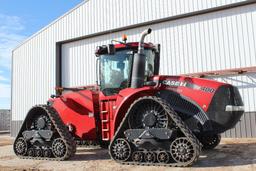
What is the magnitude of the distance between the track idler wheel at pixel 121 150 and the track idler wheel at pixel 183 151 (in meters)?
1.18

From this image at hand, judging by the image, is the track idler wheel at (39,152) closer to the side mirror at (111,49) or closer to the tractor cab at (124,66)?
the tractor cab at (124,66)

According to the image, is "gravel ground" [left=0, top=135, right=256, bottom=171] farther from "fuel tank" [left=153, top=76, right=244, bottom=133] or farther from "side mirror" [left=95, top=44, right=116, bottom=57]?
"side mirror" [left=95, top=44, right=116, bottom=57]

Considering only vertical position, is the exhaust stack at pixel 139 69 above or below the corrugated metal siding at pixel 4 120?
above

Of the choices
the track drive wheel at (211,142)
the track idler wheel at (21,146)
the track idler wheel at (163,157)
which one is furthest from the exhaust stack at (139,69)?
the track idler wheel at (21,146)

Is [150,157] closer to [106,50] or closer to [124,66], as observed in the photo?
[124,66]

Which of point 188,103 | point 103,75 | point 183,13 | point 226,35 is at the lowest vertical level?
point 188,103

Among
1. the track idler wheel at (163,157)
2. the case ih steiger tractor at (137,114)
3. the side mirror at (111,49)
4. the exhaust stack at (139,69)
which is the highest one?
the side mirror at (111,49)

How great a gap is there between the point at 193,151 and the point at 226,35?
10005mm

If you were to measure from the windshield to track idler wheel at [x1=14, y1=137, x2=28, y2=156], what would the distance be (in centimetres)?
308

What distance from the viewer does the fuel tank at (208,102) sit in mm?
7426

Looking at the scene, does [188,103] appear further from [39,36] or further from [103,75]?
[39,36]

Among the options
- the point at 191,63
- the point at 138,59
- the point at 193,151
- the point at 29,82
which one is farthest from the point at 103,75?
the point at 29,82

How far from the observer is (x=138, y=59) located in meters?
8.38

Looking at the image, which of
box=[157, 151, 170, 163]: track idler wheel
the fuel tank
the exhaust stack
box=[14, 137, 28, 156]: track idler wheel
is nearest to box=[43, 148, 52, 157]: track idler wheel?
box=[14, 137, 28, 156]: track idler wheel
